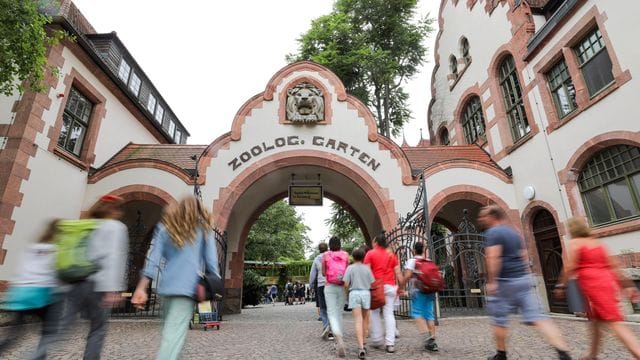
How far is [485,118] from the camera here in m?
14.2

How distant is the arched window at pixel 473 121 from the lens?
49.9 ft

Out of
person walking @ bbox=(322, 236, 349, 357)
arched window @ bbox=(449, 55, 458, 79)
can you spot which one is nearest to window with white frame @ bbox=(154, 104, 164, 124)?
arched window @ bbox=(449, 55, 458, 79)

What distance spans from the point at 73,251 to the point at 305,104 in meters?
9.64

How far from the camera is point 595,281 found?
381 cm

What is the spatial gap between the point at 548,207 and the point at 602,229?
5.95ft

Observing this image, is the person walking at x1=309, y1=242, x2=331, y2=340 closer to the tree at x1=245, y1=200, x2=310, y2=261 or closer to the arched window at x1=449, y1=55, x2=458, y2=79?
the arched window at x1=449, y1=55, x2=458, y2=79

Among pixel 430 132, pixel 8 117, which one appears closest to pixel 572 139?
pixel 430 132

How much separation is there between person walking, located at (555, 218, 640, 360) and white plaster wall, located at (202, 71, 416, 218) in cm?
728

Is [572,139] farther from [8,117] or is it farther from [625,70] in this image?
[8,117]

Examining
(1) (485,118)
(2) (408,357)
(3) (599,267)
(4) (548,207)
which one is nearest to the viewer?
(3) (599,267)

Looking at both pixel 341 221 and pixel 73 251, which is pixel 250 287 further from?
pixel 73 251

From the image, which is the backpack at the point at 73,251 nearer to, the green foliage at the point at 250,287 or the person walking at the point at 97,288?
the person walking at the point at 97,288

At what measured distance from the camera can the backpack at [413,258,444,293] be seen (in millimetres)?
5348

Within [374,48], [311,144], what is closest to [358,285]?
[311,144]
